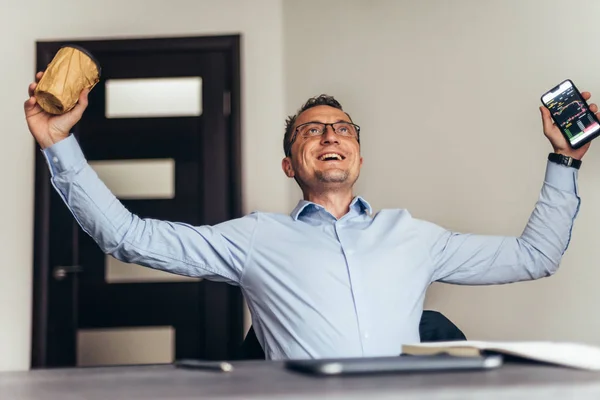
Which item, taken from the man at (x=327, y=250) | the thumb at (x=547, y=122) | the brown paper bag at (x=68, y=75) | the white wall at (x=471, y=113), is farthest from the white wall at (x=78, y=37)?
the brown paper bag at (x=68, y=75)

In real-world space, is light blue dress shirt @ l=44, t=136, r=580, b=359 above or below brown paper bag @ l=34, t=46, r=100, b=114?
below

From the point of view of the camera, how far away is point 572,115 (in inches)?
73.0

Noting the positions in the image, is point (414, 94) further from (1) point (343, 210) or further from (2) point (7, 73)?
(2) point (7, 73)

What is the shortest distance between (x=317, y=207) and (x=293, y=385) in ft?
4.01

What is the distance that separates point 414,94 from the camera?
2.77 metres

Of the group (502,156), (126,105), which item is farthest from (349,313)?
(126,105)

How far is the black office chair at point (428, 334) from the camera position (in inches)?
65.2

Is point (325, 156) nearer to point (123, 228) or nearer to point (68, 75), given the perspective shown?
point (123, 228)

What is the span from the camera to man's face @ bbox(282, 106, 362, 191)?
6.47 ft

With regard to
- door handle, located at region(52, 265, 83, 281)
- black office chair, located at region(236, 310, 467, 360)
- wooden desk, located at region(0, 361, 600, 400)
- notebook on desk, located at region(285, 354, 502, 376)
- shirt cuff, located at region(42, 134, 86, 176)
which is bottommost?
black office chair, located at region(236, 310, 467, 360)

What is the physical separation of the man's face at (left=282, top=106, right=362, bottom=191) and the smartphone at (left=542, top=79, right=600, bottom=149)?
562 millimetres

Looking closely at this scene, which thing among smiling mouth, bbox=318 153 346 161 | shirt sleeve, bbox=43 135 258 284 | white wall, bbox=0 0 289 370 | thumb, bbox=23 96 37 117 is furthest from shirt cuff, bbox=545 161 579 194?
white wall, bbox=0 0 289 370

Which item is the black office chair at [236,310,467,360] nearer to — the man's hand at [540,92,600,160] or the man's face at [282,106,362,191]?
the man's face at [282,106,362,191]

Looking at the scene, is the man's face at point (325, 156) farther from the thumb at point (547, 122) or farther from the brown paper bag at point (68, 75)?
the brown paper bag at point (68, 75)
